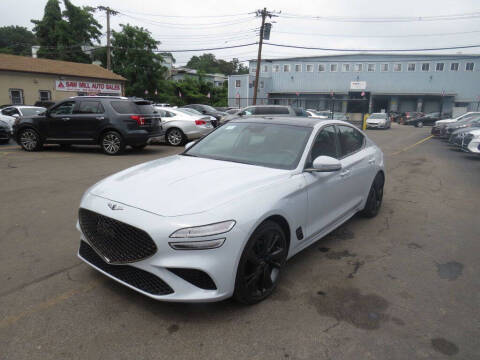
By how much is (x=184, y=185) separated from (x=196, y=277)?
810mm

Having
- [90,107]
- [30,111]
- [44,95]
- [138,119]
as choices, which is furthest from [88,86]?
[138,119]

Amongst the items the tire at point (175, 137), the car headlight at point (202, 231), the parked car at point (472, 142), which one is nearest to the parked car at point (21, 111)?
the tire at point (175, 137)

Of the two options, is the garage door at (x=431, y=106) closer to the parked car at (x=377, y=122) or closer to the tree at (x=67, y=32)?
the parked car at (x=377, y=122)

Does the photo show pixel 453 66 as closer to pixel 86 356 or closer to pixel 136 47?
pixel 136 47

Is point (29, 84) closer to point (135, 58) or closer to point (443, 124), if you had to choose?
point (135, 58)

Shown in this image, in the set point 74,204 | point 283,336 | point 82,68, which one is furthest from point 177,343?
point 82,68

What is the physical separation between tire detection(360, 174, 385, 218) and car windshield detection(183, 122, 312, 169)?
1.87 m

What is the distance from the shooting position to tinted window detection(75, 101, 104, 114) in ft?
35.0

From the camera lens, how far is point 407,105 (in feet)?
170

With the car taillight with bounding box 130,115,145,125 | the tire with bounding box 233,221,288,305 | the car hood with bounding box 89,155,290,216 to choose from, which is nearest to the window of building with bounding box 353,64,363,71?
the car taillight with bounding box 130,115,145,125

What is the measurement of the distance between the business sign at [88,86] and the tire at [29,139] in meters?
19.7

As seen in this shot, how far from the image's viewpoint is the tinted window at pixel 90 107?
10.7 m

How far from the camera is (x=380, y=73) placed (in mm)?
50031

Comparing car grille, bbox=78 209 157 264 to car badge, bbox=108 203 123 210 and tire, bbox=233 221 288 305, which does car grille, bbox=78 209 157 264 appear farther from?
tire, bbox=233 221 288 305
